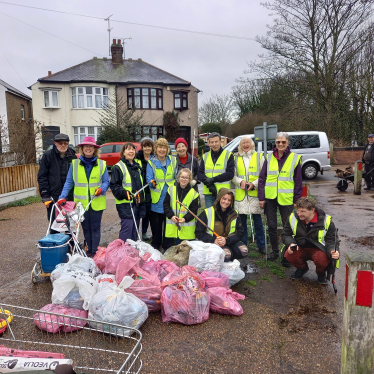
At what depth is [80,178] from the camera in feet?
17.1

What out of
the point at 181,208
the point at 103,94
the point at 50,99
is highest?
the point at 103,94

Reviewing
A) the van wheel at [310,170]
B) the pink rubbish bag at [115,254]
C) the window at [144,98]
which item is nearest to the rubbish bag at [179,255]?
the pink rubbish bag at [115,254]

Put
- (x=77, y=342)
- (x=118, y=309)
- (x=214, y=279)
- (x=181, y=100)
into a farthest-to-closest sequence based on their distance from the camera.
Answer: (x=181, y=100)
(x=214, y=279)
(x=118, y=309)
(x=77, y=342)

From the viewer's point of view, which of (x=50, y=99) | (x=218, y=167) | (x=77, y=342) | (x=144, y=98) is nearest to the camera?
(x=77, y=342)

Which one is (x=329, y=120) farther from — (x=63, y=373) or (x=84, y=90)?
(x=63, y=373)

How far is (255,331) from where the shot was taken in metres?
3.46

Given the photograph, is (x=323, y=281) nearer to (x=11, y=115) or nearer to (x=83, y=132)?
(x=11, y=115)

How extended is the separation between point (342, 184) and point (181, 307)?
1030 centimetres

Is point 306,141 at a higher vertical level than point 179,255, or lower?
higher

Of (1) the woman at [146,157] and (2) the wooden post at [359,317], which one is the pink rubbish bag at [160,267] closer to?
(1) the woman at [146,157]

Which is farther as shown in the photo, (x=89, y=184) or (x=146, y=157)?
(x=146, y=157)

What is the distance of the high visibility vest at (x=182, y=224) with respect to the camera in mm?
5277

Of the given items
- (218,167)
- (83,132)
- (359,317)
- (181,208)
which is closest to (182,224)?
(181,208)

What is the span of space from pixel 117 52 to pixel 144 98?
5082mm
